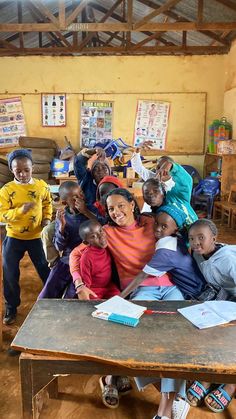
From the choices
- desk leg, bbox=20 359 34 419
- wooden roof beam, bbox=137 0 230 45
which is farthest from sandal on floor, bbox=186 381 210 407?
wooden roof beam, bbox=137 0 230 45

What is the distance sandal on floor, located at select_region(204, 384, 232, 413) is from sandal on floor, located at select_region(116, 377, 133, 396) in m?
0.41

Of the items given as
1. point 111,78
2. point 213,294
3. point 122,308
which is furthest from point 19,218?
point 111,78

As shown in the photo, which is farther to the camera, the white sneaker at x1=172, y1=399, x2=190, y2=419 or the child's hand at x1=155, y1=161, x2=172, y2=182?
the child's hand at x1=155, y1=161, x2=172, y2=182

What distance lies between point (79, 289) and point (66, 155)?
17.4 feet

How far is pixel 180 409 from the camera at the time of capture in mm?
1770

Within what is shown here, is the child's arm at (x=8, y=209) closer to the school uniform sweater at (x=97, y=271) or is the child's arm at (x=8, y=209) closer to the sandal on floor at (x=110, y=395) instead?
the school uniform sweater at (x=97, y=271)

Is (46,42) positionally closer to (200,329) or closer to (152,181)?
(152,181)

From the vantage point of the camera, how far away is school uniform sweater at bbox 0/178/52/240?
2.67 m

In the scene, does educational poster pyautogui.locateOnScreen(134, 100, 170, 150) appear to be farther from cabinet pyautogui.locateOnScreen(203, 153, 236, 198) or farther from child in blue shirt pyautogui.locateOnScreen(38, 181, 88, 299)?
child in blue shirt pyautogui.locateOnScreen(38, 181, 88, 299)

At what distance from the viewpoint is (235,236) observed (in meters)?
5.45

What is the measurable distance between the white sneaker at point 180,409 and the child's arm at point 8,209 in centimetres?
154

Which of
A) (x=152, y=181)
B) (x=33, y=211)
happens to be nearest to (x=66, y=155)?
(x=33, y=211)

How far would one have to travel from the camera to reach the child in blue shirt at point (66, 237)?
239 cm

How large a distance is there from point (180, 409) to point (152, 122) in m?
6.34
